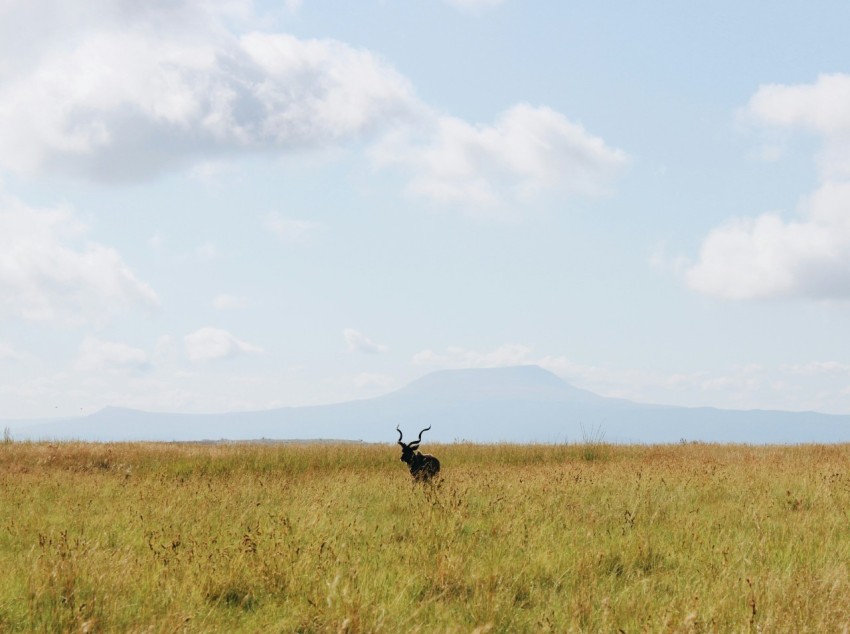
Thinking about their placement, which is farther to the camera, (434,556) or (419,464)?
(419,464)

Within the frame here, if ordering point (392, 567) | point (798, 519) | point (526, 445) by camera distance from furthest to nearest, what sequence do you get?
point (526, 445) → point (798, 519) → point (392, 567)

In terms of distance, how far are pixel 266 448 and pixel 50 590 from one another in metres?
15.9

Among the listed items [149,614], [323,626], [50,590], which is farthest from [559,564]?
[50,590]

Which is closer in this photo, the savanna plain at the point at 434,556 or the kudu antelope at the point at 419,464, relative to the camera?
the savanna plain at the point at 434,556

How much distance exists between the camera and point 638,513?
8914 millimetres

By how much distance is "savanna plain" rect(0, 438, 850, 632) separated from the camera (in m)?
4.93

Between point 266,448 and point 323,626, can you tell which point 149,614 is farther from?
point 266,448

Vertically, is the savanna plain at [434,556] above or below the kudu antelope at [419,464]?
below

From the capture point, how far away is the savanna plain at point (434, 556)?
16.2 ft

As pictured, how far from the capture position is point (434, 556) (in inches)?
245

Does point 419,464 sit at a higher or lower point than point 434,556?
higher

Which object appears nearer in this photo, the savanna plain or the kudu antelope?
the savanna plain

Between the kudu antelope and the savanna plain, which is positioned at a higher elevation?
the kudu antelope

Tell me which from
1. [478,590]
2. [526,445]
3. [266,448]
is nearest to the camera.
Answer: [478,590]
